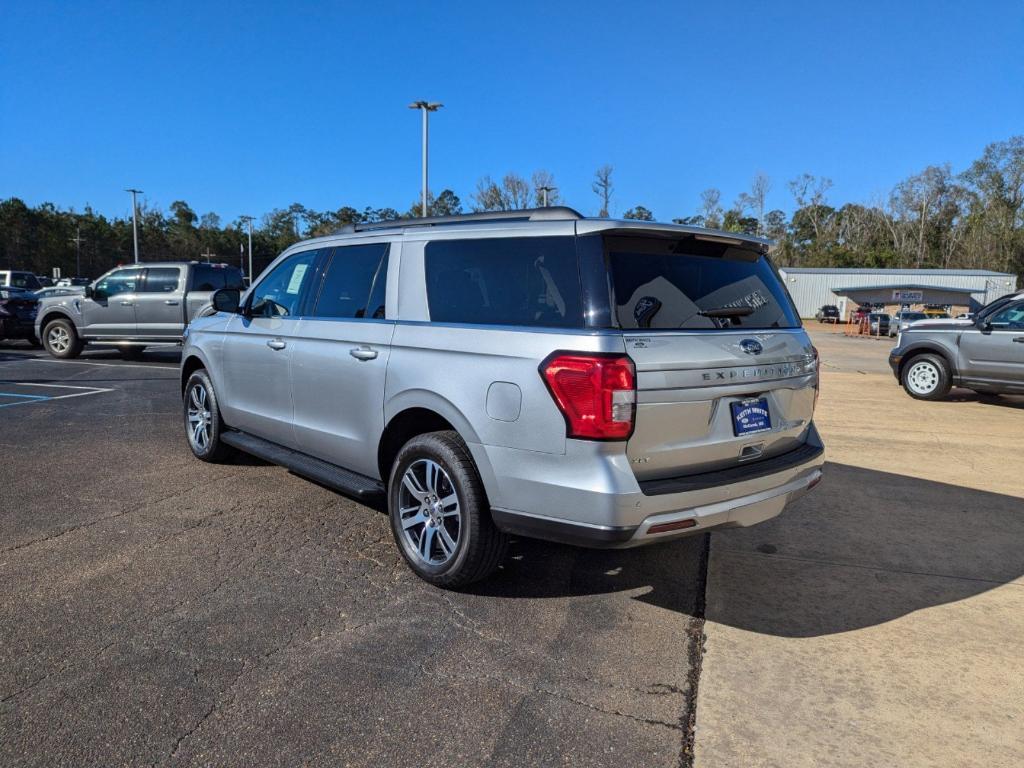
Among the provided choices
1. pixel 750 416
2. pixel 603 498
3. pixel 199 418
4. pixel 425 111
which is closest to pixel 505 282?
pixel 603 498

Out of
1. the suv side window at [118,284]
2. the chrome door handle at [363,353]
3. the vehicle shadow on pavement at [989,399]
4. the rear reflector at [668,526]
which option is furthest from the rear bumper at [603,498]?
the suv side window at [118,284]

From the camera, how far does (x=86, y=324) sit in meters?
14.5

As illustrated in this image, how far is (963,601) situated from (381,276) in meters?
3.68

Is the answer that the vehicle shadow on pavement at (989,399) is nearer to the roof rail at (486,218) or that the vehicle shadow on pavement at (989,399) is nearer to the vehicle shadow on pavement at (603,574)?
the vehicle shadow on pavement at (603,574)

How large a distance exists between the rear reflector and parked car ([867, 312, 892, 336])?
46131 mm

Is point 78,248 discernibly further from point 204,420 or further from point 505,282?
point 505,282

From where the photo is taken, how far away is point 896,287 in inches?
2359

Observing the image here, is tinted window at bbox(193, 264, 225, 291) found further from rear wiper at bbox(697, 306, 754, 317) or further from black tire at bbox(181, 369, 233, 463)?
rear wiper at bbox(697, 306, 754, 317)

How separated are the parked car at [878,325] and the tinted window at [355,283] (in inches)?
1798

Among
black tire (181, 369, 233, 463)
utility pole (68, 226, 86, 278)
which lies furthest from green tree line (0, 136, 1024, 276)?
black tire (181, 369, 233, 463)

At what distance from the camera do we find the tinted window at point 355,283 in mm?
4289

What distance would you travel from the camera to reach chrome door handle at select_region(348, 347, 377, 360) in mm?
4098

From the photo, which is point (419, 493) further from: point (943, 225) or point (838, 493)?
point (943, 225)

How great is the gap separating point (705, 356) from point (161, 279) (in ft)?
44.5
